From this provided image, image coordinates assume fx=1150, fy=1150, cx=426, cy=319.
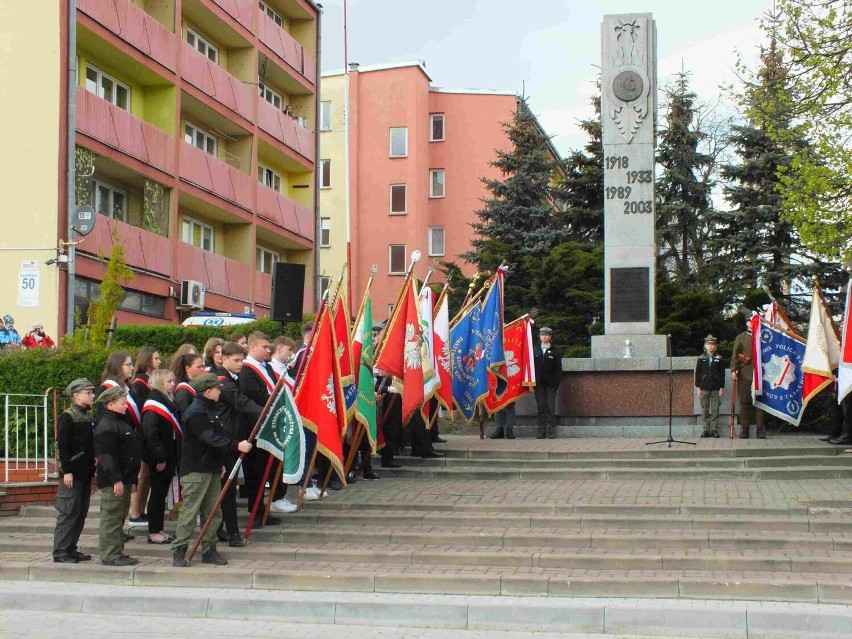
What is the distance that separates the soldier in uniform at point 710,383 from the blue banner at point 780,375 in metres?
0.61

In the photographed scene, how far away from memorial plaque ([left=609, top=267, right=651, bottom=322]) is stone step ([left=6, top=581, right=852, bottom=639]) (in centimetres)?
→ 1181

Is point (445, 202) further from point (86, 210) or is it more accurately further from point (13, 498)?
point (13, 498)

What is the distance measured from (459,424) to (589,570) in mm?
11092

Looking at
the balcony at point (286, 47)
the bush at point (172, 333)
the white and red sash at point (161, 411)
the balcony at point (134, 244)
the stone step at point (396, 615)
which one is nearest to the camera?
the stone step at point (396, 615)

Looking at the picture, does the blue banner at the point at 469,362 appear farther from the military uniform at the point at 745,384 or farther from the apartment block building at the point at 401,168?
the apartment block building at the point at 401,168

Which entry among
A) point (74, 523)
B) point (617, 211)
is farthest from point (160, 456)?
point (617, 211)

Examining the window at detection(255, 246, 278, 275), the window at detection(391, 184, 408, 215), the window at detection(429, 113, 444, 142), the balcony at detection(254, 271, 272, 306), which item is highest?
the window at detection(429, 113, 444, 142)

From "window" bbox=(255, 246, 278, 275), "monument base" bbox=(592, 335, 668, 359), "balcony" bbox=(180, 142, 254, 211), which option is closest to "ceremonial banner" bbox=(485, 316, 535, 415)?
"monument base" bbox=(592, 335, 668, 359)

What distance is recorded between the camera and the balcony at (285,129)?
3622 centimetres

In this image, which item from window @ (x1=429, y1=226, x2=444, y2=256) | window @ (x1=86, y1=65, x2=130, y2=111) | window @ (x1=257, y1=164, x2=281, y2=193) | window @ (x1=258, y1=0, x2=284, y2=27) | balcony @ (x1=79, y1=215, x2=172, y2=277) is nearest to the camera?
balcony @ (x1=79, y1=215, x2=172, y2=277)

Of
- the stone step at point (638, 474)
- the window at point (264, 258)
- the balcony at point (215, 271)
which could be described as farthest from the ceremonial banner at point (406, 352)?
the window at point (264, 258)

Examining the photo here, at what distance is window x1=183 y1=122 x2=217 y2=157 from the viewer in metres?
33.1

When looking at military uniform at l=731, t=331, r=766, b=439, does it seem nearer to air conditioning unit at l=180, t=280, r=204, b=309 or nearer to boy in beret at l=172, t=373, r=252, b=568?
boy in beret at l=172, t=373, r=252, b=568

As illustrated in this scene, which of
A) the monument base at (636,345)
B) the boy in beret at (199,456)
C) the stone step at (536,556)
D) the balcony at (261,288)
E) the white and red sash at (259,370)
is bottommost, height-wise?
the stone step at (536,556)
